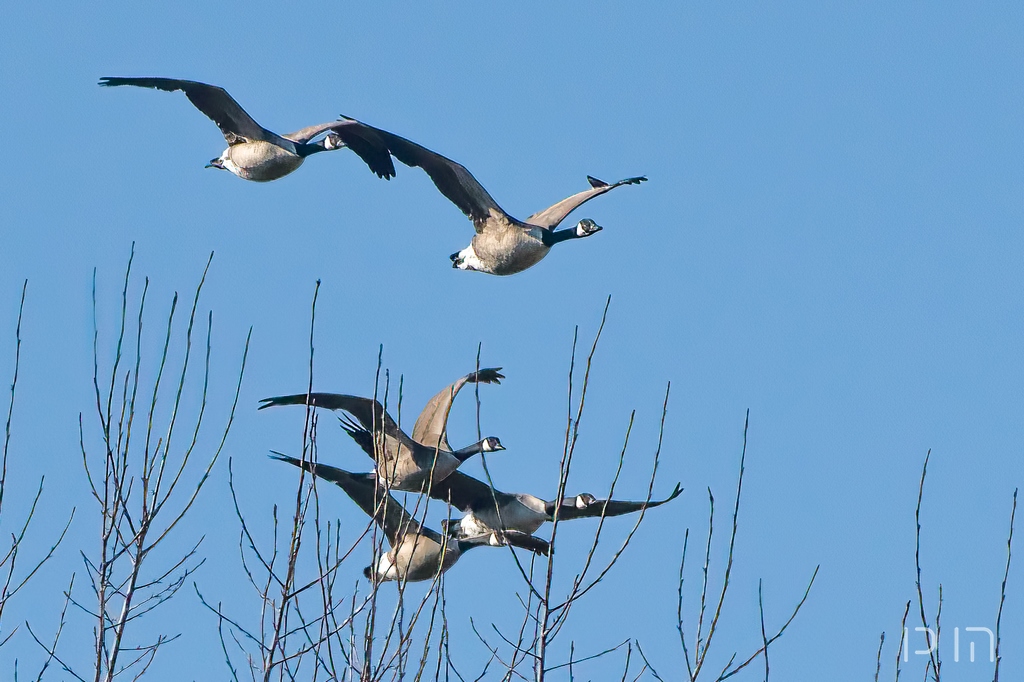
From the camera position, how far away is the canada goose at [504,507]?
1188 centimetres

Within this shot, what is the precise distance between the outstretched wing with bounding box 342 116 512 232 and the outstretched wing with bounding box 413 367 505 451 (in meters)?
1.49

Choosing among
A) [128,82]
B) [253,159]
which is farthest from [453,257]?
[128,82]

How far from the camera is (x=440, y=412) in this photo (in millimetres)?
11617

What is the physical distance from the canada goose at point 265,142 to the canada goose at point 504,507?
300 cm

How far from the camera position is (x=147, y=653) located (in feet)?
28.9

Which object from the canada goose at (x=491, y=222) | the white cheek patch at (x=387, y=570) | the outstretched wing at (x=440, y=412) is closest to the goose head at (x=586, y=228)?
the canada goose at (x=491, y=222)

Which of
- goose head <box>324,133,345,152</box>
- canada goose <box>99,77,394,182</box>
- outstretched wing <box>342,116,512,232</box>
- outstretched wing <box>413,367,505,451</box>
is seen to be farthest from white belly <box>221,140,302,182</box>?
outstretched wing <box>413,367,505,451</box>

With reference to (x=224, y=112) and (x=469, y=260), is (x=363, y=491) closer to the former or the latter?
(x=469, y=260)

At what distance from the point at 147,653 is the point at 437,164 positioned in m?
5.50

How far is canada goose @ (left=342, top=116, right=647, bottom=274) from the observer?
42.0 feet

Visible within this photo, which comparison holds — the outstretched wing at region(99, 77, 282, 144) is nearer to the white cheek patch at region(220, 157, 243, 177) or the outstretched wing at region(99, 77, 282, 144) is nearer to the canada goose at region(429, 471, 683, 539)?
the white cheek patch at region(220, 157, 243, 177)

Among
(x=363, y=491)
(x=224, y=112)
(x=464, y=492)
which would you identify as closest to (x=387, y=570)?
(x=363, y=491)

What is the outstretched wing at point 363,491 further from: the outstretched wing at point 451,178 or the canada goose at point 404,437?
the outstretched wing at point 451,178

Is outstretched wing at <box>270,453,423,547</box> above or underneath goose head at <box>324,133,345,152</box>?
underneath
